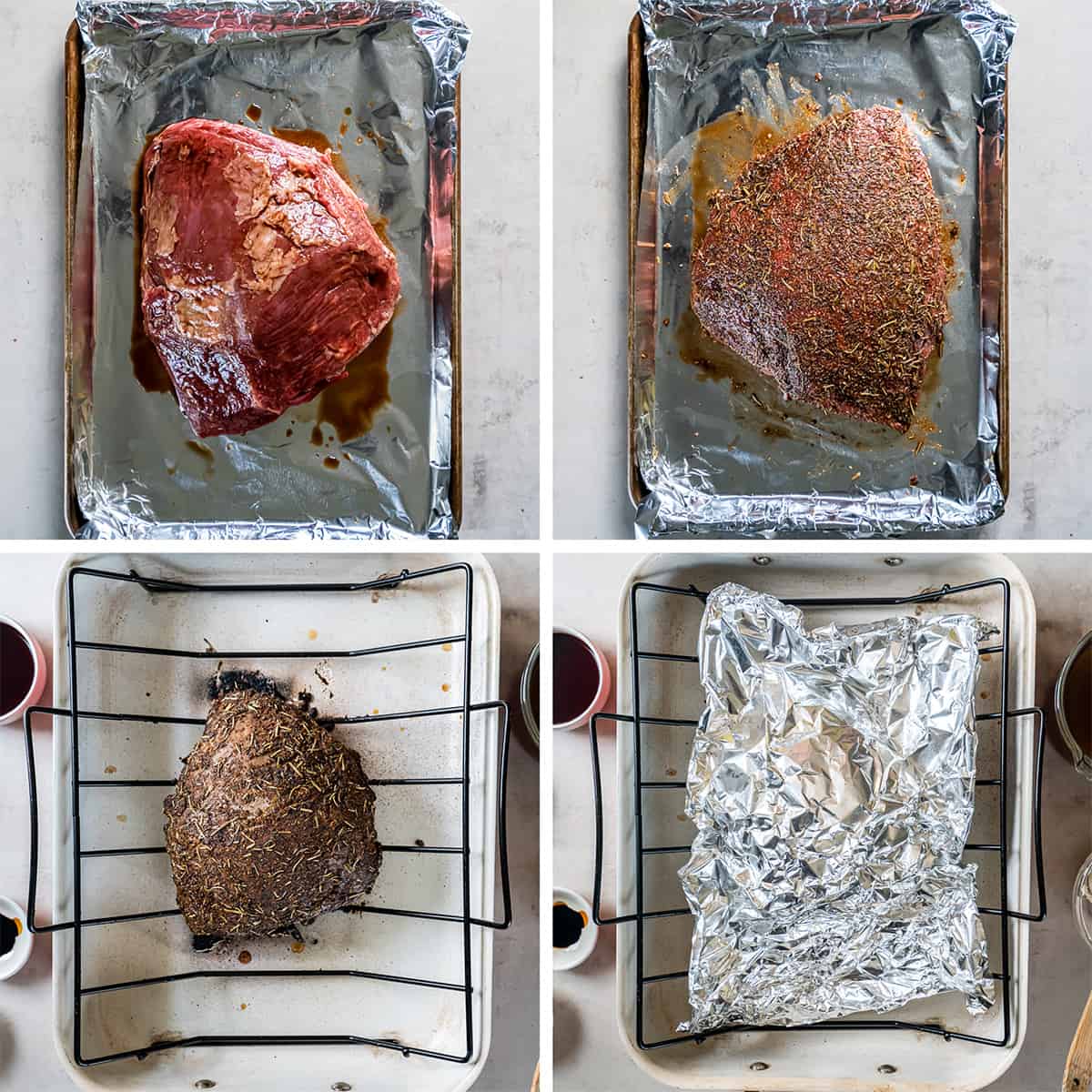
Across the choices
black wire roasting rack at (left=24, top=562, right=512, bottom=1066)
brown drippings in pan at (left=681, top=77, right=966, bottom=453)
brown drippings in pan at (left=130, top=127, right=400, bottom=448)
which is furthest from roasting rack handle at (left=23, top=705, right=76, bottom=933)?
brown drippings in pan at (left=681, top=77, right=966, bottom=453)

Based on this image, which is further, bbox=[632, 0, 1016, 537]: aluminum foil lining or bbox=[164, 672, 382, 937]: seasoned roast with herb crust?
bbox=[632, 0, 1016, 537]: aluminum foil lining

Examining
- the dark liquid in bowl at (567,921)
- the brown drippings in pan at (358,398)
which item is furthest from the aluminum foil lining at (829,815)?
the brown drippings in pan at (358,398)

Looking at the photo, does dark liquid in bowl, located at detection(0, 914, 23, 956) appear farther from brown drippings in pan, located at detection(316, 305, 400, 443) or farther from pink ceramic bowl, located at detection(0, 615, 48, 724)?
brown drippings in pan, located at detection(316, 305, 400, 443)

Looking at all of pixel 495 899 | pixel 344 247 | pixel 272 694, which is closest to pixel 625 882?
pixel 495 899

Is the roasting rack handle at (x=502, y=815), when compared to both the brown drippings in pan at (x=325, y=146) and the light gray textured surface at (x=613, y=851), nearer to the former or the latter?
the light gray textured surface at (x=613, y=851)

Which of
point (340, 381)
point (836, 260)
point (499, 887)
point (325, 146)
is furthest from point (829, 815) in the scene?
point (325, 146)
